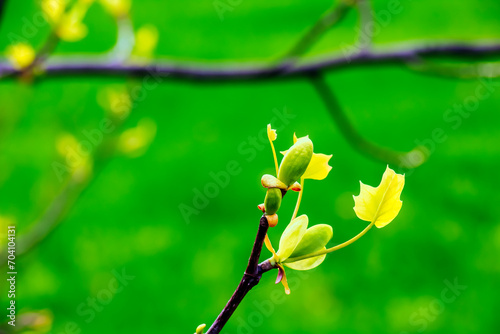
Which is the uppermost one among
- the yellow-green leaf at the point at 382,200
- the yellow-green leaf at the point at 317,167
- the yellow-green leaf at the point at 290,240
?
the yellow-green leaf at the point at 317,167

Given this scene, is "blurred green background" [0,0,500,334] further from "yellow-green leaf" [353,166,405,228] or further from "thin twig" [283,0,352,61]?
"yellow-green leaf" [353,166,405,228]

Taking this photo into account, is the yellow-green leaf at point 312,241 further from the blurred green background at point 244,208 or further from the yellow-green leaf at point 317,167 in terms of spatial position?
the blurred green background at point 244,208

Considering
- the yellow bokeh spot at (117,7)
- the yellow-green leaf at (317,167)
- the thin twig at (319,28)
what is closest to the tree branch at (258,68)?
the thin twig at (319,28)

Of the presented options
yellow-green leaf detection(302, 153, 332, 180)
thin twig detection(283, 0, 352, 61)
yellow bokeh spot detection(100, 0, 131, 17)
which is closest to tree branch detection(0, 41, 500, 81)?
thin twig detection(283, 0, 352, 61)

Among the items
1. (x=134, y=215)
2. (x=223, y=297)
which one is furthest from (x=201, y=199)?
(x=223, y=297)

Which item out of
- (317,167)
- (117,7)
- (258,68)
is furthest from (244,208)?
(317,167)

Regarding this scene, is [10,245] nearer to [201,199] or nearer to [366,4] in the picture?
[366,4]
